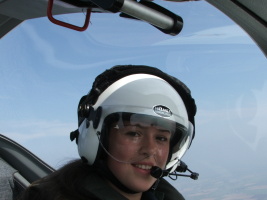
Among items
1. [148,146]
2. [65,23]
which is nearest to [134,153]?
[148,146]

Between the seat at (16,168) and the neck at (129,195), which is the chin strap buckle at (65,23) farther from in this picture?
the seat at (16,168)

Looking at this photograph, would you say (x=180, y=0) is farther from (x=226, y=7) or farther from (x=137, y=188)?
(x=137, y=188)

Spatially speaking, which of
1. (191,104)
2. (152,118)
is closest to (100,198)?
(152,118)

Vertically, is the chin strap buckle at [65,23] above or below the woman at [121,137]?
above

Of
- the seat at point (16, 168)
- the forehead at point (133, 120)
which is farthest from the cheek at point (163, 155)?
the seat at point (16, 168)

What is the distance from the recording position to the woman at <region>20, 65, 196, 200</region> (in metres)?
1.32

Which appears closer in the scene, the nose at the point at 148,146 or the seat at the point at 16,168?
the nose at the point at 148,146

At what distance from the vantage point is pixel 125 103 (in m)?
1.37

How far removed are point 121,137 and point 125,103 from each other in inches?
5.0

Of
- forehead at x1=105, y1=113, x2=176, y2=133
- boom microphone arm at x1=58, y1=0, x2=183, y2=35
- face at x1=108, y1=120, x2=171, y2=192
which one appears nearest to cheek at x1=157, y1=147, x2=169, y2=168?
face at x1=108, y1=120, x2=171, y2=192

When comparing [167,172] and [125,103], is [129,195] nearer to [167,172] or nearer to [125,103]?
[167,172]

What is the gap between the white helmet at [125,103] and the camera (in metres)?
1.37

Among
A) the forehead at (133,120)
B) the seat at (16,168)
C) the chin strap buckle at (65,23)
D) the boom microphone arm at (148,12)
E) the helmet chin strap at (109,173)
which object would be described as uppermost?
the boom microphone arm at (148,12)

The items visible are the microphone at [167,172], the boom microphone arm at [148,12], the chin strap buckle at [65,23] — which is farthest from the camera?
the microphone at [167,172]
